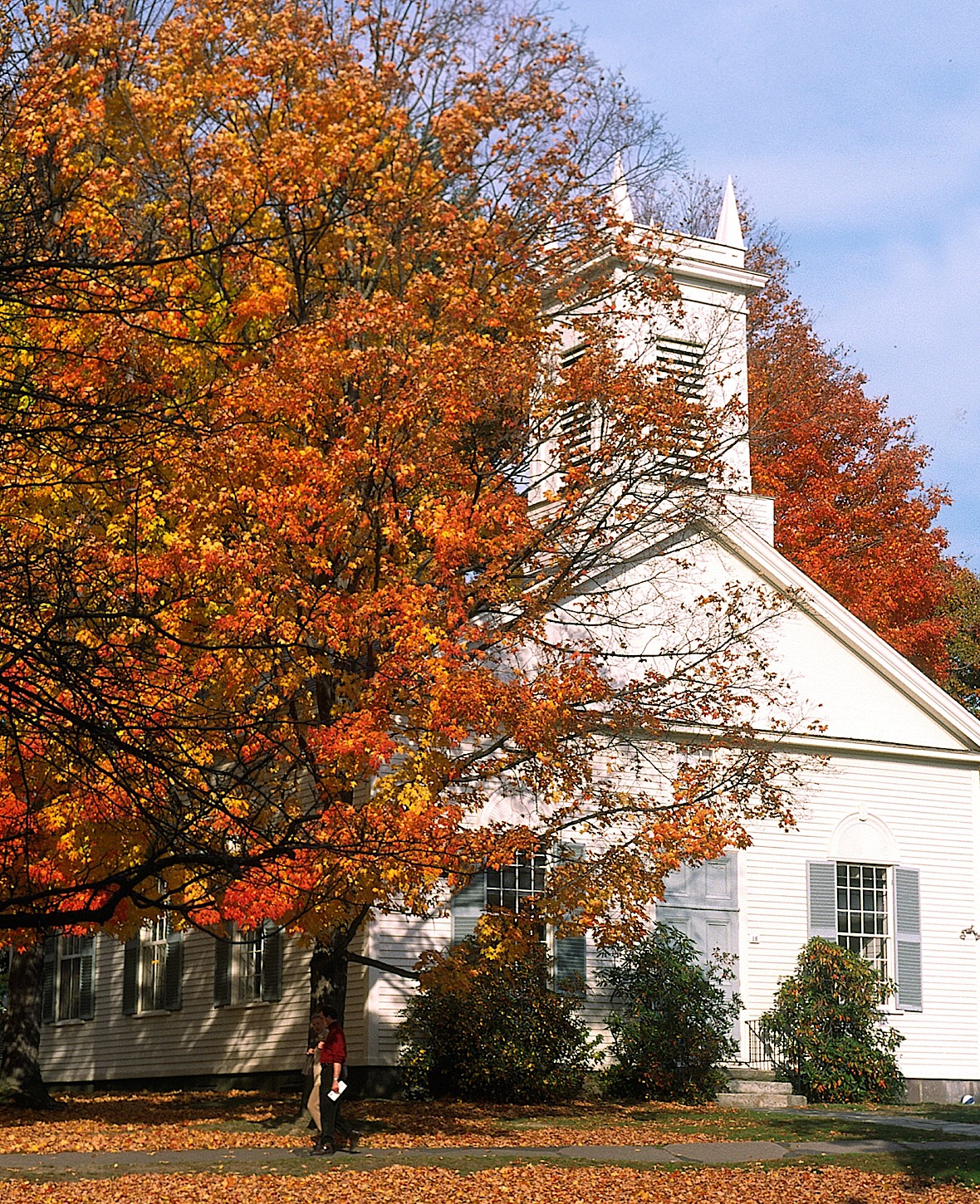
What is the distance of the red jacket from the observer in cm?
1487

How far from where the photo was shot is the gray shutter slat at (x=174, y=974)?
2477 cm

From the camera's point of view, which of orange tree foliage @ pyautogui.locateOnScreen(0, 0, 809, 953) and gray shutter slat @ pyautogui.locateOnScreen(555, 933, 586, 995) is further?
gray shutter slat @ pyautogui.locateOnScreen(555, 933, 586, 995)

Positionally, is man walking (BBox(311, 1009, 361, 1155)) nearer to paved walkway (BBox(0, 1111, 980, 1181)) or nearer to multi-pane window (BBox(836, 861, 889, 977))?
paved walkway (BBox(0, 1111, 980, 1181))

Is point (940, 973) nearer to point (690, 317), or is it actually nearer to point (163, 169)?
point (690, 317)

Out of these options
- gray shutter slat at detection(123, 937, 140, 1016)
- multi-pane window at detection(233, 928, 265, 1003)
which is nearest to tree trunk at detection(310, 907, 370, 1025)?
multi-pane window at detection(233, 928, 265, 1003)

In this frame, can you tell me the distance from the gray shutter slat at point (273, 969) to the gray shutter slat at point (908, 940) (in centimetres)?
898

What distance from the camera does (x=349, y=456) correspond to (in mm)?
14859

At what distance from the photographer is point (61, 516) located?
15969 millimetres

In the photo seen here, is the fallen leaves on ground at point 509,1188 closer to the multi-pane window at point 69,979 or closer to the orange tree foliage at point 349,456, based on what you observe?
the orange tree foliage at point 349,456

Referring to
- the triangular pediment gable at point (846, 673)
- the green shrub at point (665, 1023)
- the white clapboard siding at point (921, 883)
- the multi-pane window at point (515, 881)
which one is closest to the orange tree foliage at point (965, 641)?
the triangular pediment gable at point (846, 673)

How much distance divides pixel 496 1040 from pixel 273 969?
4.57 m

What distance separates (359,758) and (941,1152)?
6.65m

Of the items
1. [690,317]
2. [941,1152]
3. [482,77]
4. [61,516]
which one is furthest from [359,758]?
[690,317]

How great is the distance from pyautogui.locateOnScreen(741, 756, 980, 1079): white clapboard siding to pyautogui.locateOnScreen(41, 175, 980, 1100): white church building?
0.03 metres
